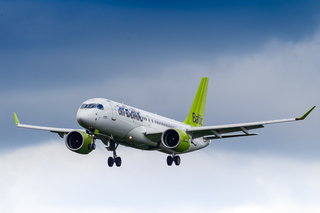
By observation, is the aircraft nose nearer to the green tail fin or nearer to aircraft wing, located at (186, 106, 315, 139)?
aircraft wing, located at (186, 106, 315, 139)

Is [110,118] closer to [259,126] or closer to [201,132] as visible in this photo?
[201,132]

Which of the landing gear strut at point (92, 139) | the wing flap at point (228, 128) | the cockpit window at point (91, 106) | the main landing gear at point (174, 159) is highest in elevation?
→ the cockpit window at point (91, 106)

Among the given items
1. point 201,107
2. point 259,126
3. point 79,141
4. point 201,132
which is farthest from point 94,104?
point 201,107

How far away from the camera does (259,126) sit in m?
46.7

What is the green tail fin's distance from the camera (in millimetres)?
62438

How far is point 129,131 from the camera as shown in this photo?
152 ft

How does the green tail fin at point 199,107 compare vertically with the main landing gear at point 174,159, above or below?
above

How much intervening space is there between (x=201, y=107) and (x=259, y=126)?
60.1ft

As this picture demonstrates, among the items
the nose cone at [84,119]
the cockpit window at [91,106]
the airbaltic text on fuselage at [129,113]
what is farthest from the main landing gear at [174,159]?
the nose cone at [84,119]

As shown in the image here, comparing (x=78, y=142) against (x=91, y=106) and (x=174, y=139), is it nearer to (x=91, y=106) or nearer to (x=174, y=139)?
(x=91, y=106)

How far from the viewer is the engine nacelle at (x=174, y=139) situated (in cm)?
4730

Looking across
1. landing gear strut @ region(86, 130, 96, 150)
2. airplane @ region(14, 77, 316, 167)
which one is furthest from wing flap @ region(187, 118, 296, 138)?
landing gear strut @ region(86, 130, 96, 150)

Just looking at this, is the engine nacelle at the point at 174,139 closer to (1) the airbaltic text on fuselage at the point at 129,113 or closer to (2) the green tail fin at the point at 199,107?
(1) the airbaltic text on fuselage at the point at 129,113

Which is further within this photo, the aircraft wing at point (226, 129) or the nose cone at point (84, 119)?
the aircraft wing at point (226, 129)
